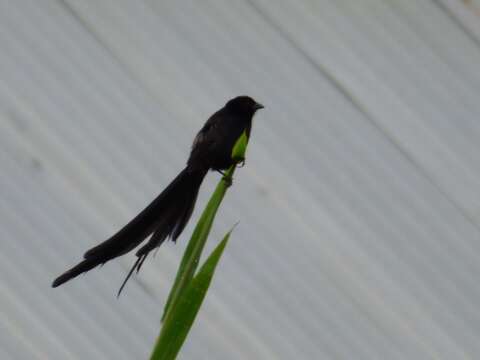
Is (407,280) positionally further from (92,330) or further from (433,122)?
(92,330)

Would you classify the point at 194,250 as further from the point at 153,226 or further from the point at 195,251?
the point at 153,226

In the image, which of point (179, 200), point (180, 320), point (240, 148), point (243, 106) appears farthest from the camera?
point (243, 106)

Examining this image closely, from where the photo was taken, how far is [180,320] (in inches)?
31.5

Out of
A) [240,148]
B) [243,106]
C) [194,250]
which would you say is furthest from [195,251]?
[243,106]

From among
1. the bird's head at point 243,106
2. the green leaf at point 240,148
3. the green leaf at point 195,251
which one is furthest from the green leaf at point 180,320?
the bird's head at point 243,106

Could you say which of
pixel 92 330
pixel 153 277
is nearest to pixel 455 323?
pixel 153 277

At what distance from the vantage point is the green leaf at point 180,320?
2.60 feet

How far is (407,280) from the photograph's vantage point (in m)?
2.09

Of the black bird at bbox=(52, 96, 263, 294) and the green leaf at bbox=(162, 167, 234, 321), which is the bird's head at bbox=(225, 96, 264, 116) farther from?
the green leaf at bbox=(162, 167, 234, 321)

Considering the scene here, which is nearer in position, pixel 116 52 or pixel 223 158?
pixel 223 158

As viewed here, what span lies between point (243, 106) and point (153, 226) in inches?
21.6

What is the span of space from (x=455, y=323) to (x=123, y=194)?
0.94 meters

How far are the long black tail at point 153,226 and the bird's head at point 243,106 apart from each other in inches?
11.4

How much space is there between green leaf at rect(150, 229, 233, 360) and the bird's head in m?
0.83
